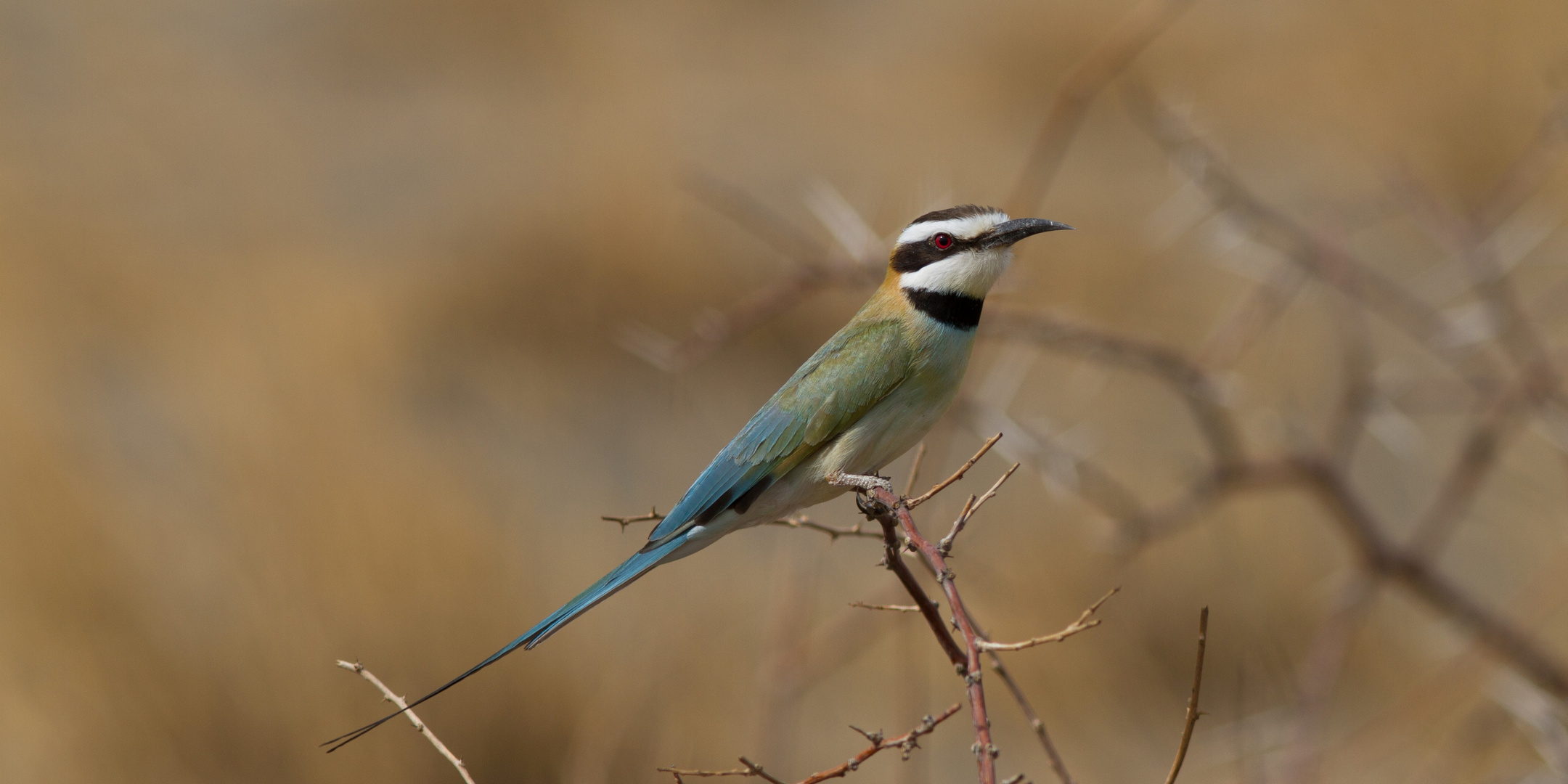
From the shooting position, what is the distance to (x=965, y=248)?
332 centimetres

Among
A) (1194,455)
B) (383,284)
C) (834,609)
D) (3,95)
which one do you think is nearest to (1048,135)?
(834,609)

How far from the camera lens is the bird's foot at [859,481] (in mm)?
2854

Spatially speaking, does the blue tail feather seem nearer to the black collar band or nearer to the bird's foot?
the bird's foot

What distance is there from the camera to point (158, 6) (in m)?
9.62

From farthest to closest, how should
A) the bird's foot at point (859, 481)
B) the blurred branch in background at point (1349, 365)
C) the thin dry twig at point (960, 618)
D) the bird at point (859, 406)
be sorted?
the blurred branch in background at point (1349, 365) → the bird at point (859, 406) → the bird's foot at point (859, 481) → the thin dry twig at point (960, 618)

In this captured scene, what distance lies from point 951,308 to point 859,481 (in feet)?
2.13

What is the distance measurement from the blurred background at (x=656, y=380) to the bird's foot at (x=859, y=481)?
554 mm

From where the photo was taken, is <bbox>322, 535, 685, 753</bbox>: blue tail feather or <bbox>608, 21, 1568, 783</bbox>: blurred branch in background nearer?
<bbox>322, 535, 685, 753</bbox>: blue tail feather

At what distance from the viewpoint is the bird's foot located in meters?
2.85

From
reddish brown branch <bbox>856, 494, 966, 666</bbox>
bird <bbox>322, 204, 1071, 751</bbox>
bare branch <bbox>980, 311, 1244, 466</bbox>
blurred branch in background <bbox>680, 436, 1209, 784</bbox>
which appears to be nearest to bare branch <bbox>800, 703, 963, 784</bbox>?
blurred branch in background <bbox>680, 436, 1209, 784</bbox>

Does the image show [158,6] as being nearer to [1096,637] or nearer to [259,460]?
[259,460]

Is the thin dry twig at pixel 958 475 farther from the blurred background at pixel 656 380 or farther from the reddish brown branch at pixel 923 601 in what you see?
the blurred background at pixel 656 380

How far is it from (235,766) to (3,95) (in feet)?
18.3

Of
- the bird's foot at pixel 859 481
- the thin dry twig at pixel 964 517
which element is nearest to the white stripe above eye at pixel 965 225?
the bird's foot at pixel 859 481
